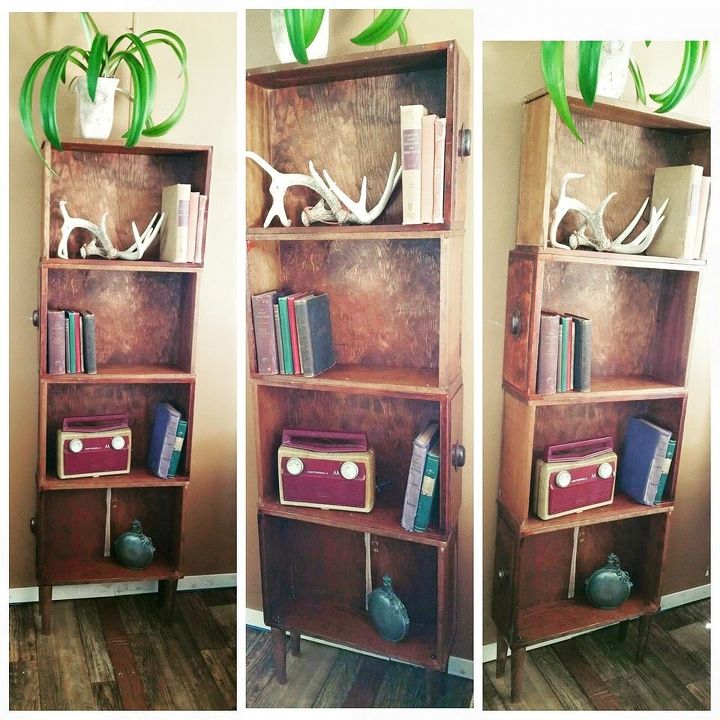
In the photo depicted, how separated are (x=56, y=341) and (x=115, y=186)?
432mm

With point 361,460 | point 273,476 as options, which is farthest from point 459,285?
point 273,476

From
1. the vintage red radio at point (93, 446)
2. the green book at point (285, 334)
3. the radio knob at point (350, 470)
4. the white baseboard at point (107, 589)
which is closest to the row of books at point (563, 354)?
the radio knob at point (350, 470)

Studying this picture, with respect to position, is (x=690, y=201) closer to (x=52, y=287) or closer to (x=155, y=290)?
(x=155, y=290)

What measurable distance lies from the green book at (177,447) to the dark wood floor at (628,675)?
999 millimetres

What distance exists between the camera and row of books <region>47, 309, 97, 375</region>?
172cm

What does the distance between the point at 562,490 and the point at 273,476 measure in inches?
29.9

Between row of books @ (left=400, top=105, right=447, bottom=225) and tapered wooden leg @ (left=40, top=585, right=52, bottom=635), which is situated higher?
row of books @ (left=400, top=105, right=447, bottom=225)

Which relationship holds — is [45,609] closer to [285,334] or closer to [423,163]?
[285,334]

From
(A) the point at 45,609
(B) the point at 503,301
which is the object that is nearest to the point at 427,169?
(B) the point at 503,301

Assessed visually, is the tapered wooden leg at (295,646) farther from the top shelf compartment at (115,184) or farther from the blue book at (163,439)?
the top shelf compartment at (115,184)

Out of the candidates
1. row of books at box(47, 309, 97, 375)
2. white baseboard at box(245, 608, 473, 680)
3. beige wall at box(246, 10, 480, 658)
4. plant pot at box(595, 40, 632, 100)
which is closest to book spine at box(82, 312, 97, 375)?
row of books at box(47, 309, 97, 375)

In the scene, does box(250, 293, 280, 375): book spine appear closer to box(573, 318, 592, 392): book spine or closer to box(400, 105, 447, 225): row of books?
box(400, 105, 447, 225): row of books

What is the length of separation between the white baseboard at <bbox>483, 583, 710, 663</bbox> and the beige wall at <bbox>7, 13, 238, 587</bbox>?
2.42 feet

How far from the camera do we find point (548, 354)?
1631 millimetres
